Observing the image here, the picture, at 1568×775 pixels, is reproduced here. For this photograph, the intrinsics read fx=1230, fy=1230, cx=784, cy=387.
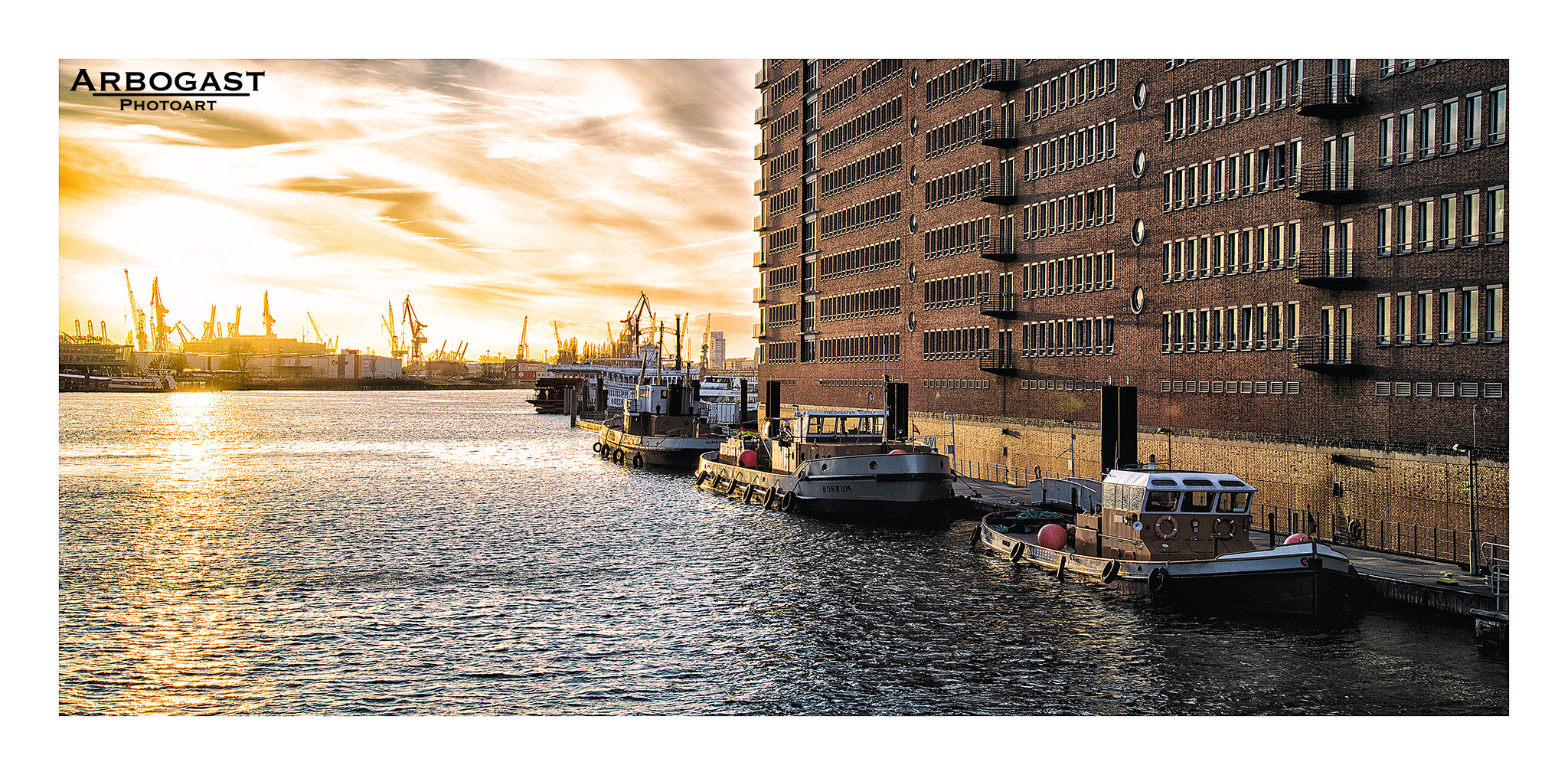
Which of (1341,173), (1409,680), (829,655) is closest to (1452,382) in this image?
(1341,173)

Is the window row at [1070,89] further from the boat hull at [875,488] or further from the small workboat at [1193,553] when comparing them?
the small workboat at [1193,553]

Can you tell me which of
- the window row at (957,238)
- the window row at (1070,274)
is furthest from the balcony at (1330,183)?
the window row at (957,238)

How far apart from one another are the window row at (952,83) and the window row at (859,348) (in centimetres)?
2159

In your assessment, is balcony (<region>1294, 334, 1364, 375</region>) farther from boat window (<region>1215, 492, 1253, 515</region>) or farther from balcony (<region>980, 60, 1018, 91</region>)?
balcony (<region>980, 60, 1018, 91</region>)

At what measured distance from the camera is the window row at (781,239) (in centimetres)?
13862

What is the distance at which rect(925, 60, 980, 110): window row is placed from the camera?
94.7 m

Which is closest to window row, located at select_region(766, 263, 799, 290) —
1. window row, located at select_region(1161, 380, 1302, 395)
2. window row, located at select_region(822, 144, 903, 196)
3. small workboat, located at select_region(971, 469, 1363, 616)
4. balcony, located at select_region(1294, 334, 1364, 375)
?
window row, located at select_region(822, 144, 903, 196)

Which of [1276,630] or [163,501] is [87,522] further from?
[1276,630]

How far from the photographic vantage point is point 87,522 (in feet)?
236

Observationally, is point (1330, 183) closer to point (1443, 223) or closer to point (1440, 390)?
point (1443, 223)

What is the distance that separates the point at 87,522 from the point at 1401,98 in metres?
73.0

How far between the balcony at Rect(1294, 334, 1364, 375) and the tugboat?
20213 millimetres

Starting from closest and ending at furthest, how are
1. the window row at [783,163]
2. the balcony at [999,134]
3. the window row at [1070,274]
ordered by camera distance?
the window row at [1070,274], the balcony at [999,134], the window row at [783,163]

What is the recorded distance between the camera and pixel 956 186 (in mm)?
99438
